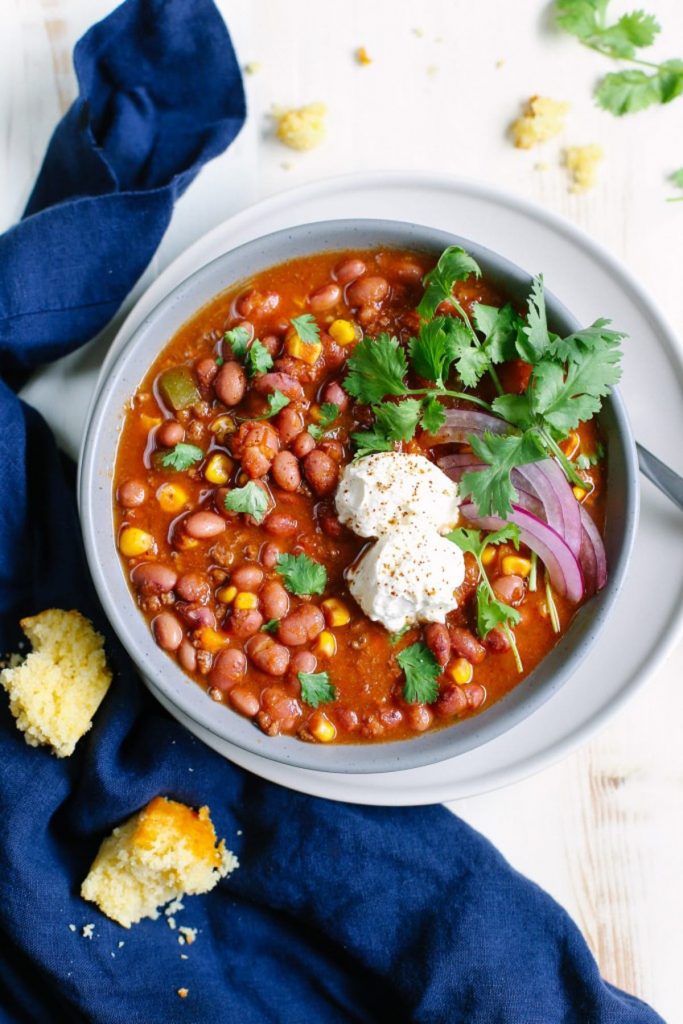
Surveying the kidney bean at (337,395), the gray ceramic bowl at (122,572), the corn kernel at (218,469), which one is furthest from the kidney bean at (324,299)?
the corn kernel at (218,469)

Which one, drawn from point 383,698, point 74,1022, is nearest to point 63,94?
point 383,698

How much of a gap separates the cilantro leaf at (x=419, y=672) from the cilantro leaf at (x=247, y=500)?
27.3 inches

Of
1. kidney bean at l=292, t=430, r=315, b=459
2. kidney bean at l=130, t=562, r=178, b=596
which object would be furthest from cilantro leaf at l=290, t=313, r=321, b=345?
kidney bean at l=130, t=562, r=178, b=596

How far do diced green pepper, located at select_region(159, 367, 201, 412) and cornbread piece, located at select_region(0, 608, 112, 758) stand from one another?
862mm

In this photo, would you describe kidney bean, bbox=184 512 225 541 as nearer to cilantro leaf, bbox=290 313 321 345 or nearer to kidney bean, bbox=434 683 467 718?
cilantro leaf, bbox=290 313 321 345

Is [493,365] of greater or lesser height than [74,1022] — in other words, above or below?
above

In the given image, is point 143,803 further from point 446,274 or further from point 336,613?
point 446,274

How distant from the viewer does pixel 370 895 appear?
3.71 metres

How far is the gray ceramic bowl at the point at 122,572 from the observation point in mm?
3281

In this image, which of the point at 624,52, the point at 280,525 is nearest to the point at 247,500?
the point at 280,525

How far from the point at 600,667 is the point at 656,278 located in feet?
5.14

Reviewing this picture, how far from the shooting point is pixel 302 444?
3.35 meters

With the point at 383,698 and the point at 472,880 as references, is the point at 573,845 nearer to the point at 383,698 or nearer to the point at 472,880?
the point at 472,880

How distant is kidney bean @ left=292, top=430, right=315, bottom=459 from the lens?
11.0 ft
